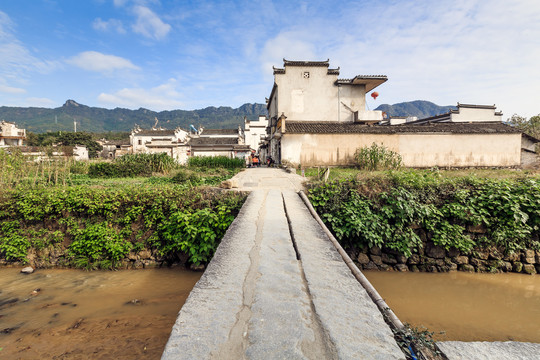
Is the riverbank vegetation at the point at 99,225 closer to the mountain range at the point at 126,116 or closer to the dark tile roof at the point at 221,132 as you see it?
the dark tile roof at the point at 221,132

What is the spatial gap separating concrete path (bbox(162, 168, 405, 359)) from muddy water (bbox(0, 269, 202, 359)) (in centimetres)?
171

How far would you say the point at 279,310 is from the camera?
231 centimetres

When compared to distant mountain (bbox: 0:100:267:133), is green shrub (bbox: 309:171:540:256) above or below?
below

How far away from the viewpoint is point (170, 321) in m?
4.16

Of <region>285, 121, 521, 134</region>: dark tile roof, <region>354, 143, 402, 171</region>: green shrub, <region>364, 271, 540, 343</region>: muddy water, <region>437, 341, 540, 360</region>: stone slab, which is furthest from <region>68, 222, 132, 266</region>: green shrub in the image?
<region>354, 143, 402, 171</region>: green shrub

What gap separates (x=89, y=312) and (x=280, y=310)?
165 inches

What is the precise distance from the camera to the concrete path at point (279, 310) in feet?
5.98

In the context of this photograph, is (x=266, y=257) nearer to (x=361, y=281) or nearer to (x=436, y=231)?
(x=361, y=281)

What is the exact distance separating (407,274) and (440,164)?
15798 mm

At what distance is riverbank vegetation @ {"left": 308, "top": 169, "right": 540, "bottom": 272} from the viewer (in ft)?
20.0

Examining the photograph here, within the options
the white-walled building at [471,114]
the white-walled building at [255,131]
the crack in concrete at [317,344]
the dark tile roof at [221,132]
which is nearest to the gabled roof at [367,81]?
the white-walled building at [471,114]

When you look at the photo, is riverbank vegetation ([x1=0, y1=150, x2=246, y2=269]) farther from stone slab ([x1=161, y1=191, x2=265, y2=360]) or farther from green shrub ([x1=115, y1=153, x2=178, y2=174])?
green shrub ([x1=115, y1=153, x2=178, y2=174])

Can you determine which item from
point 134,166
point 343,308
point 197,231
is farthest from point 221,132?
point 343,308

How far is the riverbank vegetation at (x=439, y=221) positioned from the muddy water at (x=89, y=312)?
13.2 feet
